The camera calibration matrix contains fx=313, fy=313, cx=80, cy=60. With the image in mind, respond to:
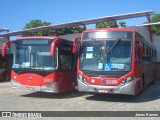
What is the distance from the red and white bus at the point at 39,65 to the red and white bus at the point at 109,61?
3.75ft

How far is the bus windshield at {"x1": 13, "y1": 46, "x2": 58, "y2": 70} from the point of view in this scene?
44.2 ft

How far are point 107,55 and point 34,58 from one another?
3.32m

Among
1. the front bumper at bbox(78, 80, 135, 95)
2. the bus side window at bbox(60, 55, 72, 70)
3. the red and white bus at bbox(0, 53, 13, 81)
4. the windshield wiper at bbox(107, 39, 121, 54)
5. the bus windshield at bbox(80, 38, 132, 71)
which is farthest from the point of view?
the red and white bus at bbox(0, 53, 13, 81)

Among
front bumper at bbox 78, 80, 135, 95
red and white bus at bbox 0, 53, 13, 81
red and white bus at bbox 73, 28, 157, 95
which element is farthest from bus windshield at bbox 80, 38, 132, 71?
red and white bus at bbox 0, 53, 13, 81

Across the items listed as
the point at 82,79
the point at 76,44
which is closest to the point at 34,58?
the point at 76,44

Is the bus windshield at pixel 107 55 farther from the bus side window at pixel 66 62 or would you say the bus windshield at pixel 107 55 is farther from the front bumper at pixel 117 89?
the bus side window at pixel 66 62

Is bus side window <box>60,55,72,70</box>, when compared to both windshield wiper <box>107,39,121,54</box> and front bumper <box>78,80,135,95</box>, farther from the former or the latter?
windshield wiper <box>107,39,121,54</box>

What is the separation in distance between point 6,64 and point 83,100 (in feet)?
45.2

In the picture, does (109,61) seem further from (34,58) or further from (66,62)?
(34,58)

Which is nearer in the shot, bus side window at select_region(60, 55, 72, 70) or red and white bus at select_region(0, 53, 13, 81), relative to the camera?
bus side window at select_region(60, 55, 72, 70)

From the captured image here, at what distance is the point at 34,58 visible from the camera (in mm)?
13695

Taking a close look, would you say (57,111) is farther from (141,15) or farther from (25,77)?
(141,15)

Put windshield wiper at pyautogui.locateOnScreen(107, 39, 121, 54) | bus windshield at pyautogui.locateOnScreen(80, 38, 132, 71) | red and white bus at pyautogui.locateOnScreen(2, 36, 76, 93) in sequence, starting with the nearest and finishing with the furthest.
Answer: bus windshield at pyautogui.locateOnScreen(80, 38, 132, 71) < windshield wiper at pyautogui.locateOnScreen(107, 39, 121, 54) < red and white bus at pyautogui.locateOnScreen(2, 36, 76, 93)

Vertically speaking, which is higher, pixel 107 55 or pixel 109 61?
pixel 107 55
